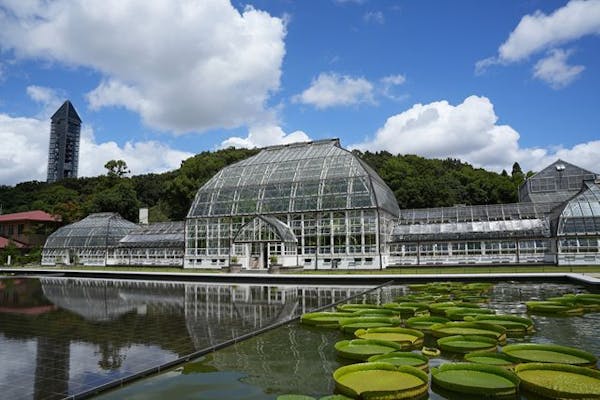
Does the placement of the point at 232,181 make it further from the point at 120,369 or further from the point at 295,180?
the point at 120,369

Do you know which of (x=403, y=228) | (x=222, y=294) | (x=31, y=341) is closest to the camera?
(x=31, y=341)

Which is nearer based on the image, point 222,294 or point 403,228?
point 222,294

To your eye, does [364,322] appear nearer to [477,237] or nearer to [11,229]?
[477,237]

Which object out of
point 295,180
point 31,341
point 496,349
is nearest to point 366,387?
point 496,349

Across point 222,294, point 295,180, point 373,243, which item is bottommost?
point 222,294

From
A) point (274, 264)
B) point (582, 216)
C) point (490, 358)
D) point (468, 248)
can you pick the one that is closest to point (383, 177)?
point (468, 248)

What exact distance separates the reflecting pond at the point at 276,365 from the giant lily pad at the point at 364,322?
0.37 meters

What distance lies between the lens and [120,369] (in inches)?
439

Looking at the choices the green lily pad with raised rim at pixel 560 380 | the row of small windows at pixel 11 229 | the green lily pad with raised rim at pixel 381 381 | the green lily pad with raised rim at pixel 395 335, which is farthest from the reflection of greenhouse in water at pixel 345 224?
the row of small windows at pixel 11 229

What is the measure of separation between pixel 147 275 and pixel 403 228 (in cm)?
2850

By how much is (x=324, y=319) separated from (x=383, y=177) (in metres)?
69.8

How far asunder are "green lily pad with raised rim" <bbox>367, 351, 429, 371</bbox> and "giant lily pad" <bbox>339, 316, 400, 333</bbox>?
13.0 ft

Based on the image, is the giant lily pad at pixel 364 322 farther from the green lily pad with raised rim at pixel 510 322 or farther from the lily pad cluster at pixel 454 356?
the green lily pad with raised rim at pixel 510 322

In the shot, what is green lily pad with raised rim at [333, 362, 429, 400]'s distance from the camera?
880cm
